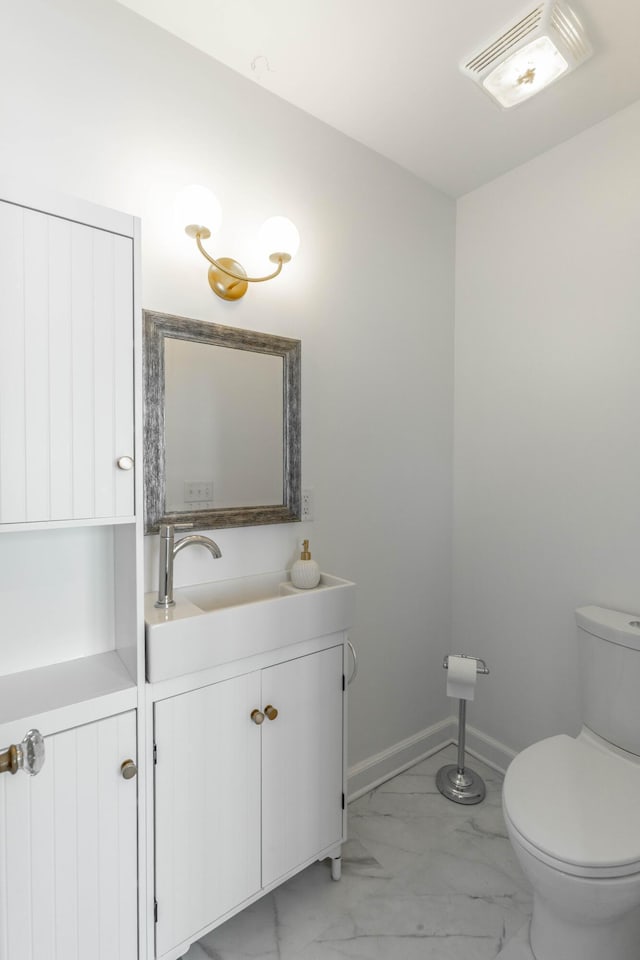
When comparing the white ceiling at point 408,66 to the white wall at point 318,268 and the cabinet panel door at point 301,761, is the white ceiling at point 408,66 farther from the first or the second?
the cabinet panel door at point 301,761

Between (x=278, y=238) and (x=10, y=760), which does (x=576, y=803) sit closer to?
(x=10, y=760)

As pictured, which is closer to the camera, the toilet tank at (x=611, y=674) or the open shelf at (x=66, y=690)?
the open shelf at (x=66, y=690)

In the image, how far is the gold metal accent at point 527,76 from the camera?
1.52 meters

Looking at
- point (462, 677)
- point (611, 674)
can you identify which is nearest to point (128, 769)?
point (462, 677)

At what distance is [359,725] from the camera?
1960mm

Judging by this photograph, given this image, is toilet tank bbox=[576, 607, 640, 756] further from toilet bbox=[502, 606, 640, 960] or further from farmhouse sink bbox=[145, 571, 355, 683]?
farmhouse sink bbox=[145, 571, 355, 683]

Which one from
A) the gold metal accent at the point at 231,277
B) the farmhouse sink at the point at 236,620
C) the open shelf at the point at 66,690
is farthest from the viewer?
the gold metal accent at the point at 231,277

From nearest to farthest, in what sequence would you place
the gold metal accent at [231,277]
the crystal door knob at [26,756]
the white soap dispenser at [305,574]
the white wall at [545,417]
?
the crystal door knob at [26,756]
the gold metal accent at [231,277]
the white soap dispenser at [305,574]
the white wall at [545,417]

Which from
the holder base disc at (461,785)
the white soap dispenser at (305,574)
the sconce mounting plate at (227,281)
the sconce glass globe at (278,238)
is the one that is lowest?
the holder base disc at (461,785)

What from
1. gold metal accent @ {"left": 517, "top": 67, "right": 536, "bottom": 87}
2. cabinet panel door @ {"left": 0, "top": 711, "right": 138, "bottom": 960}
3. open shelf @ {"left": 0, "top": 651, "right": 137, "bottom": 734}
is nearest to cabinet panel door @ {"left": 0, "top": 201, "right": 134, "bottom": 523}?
open shelf @ {"left": 0, "top": 651, "right": 137, "bottom": 734}

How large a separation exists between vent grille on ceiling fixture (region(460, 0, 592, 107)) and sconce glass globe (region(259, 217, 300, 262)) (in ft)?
2.44

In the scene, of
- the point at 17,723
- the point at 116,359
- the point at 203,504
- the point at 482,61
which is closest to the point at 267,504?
the point at 203,504

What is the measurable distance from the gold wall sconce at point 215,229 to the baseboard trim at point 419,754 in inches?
72.8

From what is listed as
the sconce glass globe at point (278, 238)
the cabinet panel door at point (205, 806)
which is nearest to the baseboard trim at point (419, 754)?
the cabinet panel door at point (205, 806)
